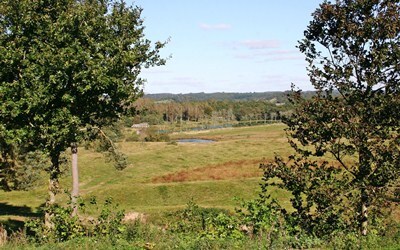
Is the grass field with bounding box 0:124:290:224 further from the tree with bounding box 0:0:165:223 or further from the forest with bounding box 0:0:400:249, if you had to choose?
the forest with bounding box 0:0:400:249

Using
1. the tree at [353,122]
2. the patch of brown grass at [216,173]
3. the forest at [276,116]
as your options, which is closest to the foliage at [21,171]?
the forest at [276,116]

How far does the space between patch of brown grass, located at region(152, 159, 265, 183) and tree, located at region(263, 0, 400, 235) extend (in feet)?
138

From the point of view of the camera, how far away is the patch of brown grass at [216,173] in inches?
2283

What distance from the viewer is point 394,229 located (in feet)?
48.1

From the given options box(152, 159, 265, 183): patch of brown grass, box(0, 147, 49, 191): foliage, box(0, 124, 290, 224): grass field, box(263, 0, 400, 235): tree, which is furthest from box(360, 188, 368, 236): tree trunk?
box(152, 159, 265, 183): patch of brown grass

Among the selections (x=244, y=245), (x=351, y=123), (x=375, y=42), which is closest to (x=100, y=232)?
(x=244, y=245)

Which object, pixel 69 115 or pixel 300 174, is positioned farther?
pixel 69 115

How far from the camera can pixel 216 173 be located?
5950 cm

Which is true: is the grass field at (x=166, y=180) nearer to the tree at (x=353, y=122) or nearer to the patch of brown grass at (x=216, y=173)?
the patch of brown grass at (x=216, y=173)

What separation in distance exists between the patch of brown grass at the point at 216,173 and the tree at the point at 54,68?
38176mm

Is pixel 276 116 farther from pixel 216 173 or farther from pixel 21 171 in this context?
pixel 216 173

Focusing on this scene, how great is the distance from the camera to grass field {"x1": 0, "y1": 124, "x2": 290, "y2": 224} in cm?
4362

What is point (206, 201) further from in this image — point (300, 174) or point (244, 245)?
point (244, 245)

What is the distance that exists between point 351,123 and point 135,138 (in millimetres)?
129048
